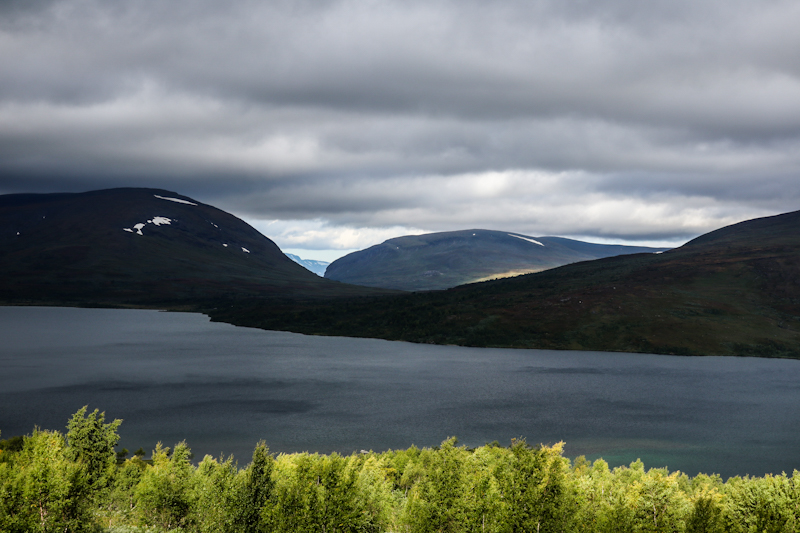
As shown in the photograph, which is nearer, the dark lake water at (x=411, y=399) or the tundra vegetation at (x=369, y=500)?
the tundra vegetation at (x=369, y=500)

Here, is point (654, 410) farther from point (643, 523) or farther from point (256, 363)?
point (256, 363)

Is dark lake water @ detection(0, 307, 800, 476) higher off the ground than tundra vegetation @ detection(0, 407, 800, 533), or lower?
lower

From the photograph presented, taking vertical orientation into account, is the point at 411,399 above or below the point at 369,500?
below

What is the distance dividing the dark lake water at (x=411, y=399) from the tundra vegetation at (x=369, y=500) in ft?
76.1

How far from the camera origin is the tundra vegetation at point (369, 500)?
129ft

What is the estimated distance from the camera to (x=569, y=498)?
43.3 m

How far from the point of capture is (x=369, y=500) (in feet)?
148

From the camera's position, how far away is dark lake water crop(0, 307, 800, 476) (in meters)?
75.6

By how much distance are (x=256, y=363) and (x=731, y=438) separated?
351 feet

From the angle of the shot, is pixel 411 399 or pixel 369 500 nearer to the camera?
pixel 369 500

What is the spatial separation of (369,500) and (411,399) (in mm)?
57422

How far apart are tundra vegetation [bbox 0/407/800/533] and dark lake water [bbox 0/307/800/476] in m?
23.2

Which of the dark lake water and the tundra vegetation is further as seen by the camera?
the dark lake water

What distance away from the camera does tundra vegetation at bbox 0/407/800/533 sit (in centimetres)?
3938
